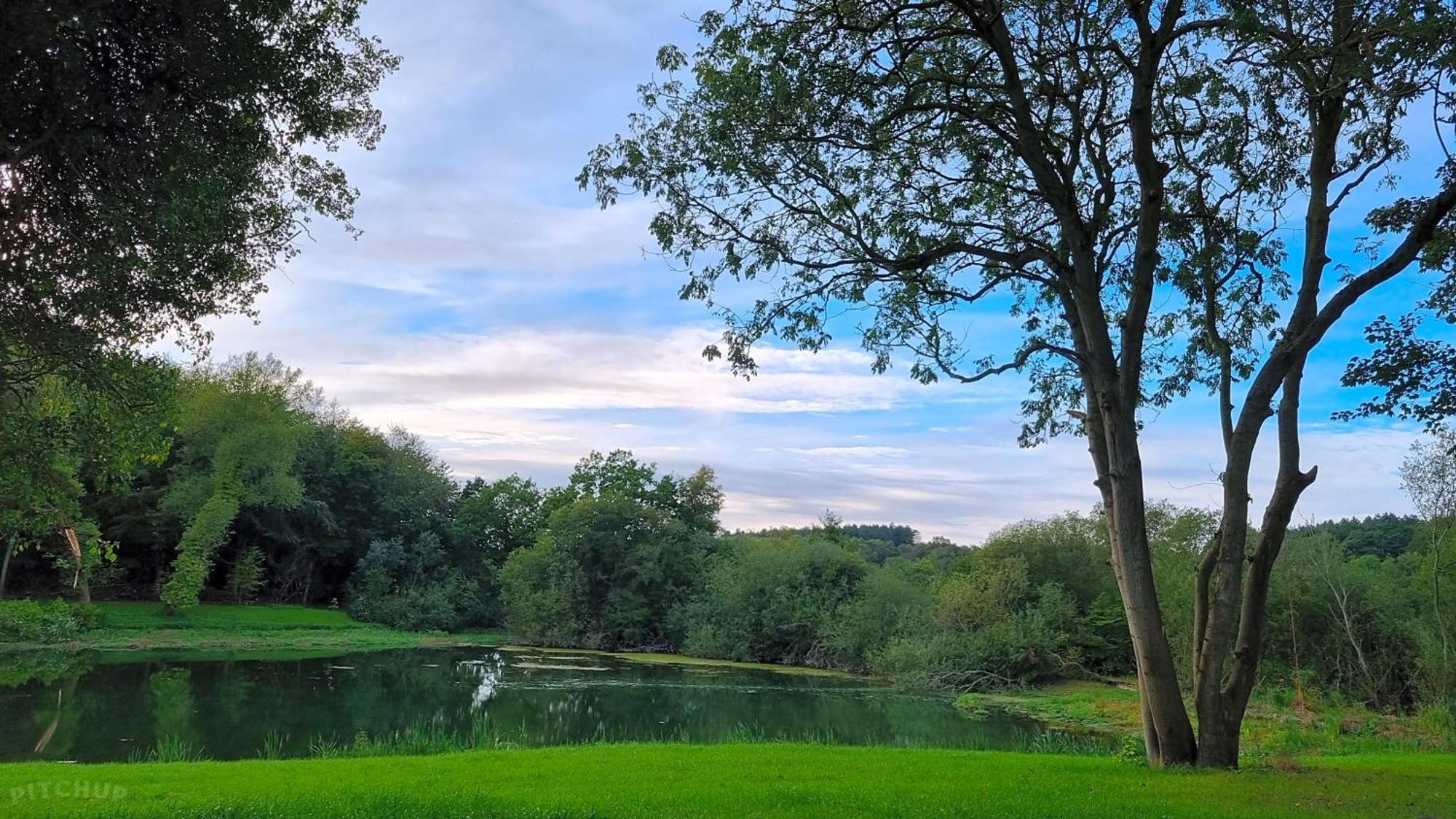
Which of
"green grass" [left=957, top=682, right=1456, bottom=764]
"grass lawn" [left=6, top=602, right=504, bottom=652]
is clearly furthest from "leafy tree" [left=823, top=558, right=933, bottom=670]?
"grass lawn" [left=6, top=602, right=504, bottom=652]

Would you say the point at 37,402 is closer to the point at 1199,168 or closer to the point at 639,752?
the point at 639,752

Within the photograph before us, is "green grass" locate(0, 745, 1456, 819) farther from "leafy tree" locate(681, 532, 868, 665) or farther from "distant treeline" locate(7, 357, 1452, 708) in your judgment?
"leafy tree" locate(681, 532, 868, 665)

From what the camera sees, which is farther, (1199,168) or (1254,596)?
(1199,168)

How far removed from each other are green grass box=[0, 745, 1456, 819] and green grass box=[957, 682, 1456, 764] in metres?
2.74

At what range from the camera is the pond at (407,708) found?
1455 centimetres

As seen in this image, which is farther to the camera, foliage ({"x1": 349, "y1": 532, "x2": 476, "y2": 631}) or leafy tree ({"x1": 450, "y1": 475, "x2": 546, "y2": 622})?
leafy tree ({"x1": 450, "y1": 475, "x2": 546, "y2": 622})

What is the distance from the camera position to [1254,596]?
9.06m

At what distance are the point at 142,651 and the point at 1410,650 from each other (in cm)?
3797

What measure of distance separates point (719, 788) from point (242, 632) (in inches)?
1405

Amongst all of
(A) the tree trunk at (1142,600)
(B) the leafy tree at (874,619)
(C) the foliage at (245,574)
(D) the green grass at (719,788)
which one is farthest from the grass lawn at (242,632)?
(A) the tree trunk at (1142,600)

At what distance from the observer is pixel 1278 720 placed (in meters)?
18.5

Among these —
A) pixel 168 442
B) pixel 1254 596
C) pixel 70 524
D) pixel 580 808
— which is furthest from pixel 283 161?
pixel 1254 596

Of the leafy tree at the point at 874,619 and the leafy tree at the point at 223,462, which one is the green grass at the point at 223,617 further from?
the leafy tree at the point at 874,619

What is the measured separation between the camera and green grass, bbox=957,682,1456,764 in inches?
557
